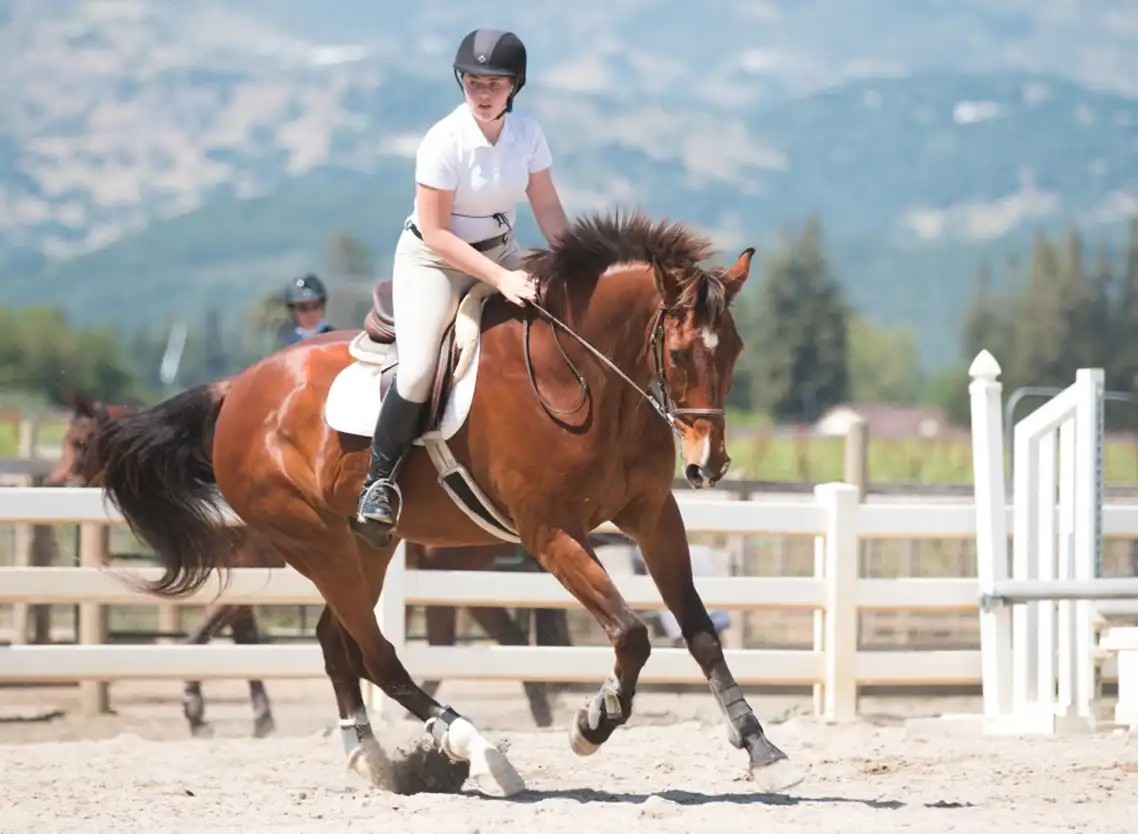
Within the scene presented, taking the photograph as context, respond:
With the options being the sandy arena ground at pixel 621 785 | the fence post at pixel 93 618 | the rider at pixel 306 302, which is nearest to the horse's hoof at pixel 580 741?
the sandy arena ground at pixel 621 785

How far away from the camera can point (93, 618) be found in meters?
8.98

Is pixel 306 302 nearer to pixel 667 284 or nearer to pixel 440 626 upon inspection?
pixel 440 626

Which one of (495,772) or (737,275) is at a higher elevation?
(737,275)

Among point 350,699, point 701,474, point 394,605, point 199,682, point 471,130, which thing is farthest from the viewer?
point 199,682

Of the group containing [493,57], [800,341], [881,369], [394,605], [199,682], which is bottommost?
[199,682]

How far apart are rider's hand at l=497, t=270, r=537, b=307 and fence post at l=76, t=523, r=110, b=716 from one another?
3653 mm

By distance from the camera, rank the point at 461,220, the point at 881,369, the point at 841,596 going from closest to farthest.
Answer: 1. the point at 461,220
2. the point at 841,596
3. the point at 881,369

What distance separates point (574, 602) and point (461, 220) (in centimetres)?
282

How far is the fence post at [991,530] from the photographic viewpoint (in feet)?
25.2

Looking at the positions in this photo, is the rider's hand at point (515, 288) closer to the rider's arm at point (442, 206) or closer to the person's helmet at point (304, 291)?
the rider's arm at point (442, 206)

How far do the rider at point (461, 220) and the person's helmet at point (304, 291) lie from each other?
3.12 metres

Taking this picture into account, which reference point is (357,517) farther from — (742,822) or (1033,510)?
(1033,510)

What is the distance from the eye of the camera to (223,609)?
859cm

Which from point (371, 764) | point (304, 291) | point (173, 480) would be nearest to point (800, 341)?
point (304, 291)
